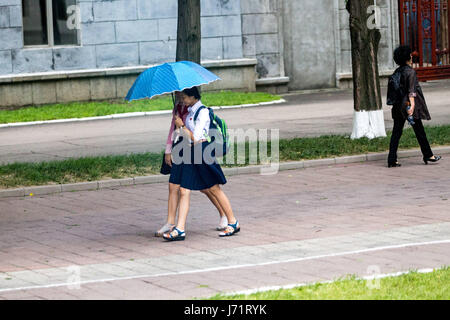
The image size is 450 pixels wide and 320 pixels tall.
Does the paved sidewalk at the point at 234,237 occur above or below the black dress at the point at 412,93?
below

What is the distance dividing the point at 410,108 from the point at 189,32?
3.79 metres

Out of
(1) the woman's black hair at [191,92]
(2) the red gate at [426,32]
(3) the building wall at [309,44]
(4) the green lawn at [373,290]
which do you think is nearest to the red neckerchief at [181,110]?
(1) the woman's black hair at [191,92]

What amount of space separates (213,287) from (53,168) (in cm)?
713

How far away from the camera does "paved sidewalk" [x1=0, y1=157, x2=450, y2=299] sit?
7516mm

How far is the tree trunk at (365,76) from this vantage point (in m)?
16.1

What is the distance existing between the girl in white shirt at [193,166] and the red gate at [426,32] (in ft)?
65.1

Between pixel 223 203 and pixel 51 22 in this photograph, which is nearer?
pixel 223 203

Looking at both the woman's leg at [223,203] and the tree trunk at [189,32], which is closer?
the woman's leg at [223,203]

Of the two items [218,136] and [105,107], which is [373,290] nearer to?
[218,136]

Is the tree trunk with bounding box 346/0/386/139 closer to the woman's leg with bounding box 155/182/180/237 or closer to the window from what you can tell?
the woman's leg with bounding box 155/182/180/237

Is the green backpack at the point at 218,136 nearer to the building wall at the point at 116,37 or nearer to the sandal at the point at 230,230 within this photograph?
the sandal at the point at 230,230

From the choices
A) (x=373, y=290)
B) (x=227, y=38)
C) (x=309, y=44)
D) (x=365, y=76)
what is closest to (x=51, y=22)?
(x=227, y=38)

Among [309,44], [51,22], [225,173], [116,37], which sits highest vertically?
[51,22]

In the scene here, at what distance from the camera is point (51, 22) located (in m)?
25.0
